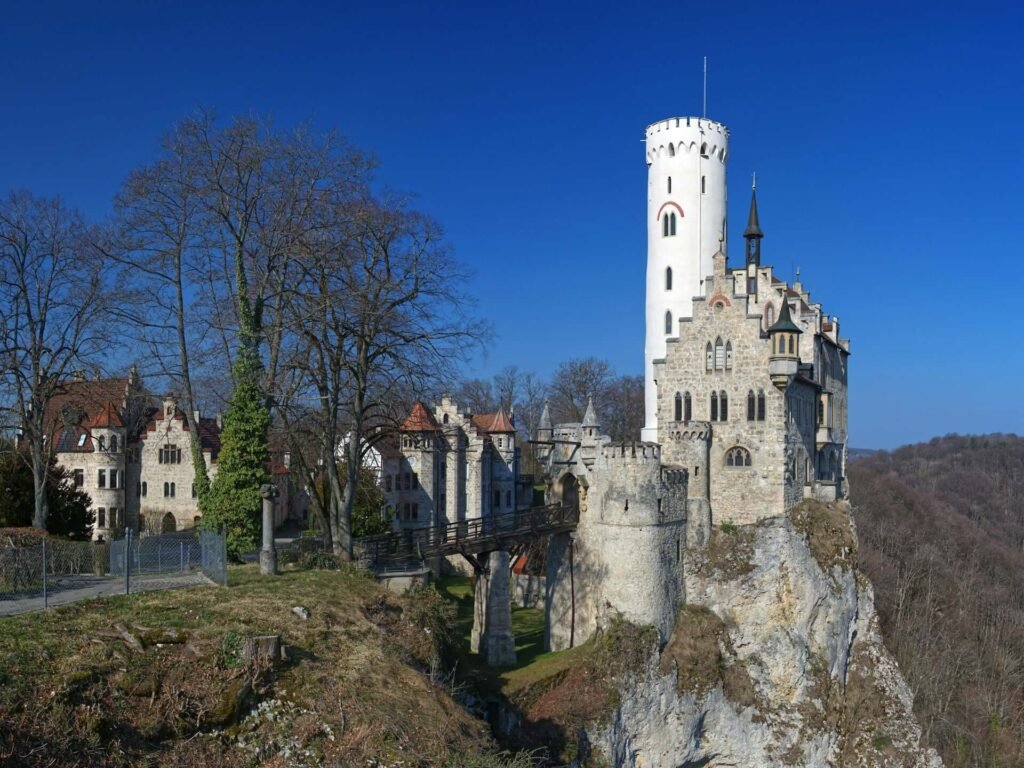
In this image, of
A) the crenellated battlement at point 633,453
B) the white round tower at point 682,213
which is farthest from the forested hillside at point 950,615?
the crenellated battlement at point 633,453

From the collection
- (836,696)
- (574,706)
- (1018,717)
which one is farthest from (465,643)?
(1018,717)

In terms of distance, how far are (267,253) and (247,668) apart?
14316 mm

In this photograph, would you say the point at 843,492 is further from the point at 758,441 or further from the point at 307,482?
the point at 307,482

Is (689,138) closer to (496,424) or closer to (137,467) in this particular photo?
(496,424)

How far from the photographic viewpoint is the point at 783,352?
3744 cm

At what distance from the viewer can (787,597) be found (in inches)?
1487

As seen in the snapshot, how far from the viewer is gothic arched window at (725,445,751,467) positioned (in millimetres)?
38469

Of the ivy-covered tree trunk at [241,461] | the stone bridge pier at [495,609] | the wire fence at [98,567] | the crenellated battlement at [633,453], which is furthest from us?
the crenellated battlement at [633,453]

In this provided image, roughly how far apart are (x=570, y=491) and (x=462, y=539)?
31.4ft

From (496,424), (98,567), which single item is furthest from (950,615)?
(98,567)

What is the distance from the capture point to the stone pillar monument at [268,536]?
23.4 m

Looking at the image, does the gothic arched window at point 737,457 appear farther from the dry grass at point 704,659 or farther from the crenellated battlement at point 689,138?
the crenellated battlement at point 689,138

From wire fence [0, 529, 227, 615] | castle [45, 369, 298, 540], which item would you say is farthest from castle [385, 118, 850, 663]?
castle [45, 369, 298, 540]

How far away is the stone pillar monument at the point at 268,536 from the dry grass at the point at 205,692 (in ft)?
12.3
